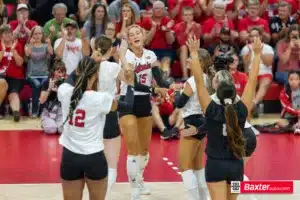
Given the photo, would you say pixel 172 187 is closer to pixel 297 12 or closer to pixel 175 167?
pixel 175 167

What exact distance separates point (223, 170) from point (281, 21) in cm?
961

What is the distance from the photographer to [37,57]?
51.1 feet

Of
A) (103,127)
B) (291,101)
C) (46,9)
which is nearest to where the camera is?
(103,127)

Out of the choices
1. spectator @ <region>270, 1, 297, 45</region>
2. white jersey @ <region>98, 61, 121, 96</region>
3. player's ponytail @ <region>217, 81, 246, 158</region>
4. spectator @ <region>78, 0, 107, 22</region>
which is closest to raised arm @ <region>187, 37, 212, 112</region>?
player's ponytail @ <region>217, 81, 246, 158</region>

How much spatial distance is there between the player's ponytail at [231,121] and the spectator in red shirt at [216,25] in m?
8.42

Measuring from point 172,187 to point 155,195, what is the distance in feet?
1.25

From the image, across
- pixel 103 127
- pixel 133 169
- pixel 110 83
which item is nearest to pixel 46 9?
pixel 133 169

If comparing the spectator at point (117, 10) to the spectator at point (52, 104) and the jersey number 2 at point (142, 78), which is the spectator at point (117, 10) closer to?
the spectator at point (52, 104)


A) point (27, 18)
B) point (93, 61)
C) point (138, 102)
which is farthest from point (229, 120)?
point (27, 18)

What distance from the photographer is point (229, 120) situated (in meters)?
7.66

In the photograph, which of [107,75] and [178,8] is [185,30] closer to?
[178,8]

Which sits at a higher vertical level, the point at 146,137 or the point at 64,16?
the point at 64,16

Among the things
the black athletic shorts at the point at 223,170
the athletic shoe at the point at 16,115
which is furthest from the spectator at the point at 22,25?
the black athletic shorts at the point at 223,170

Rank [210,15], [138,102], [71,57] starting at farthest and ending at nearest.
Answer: [210,15] → [71,57] → [138,102]
